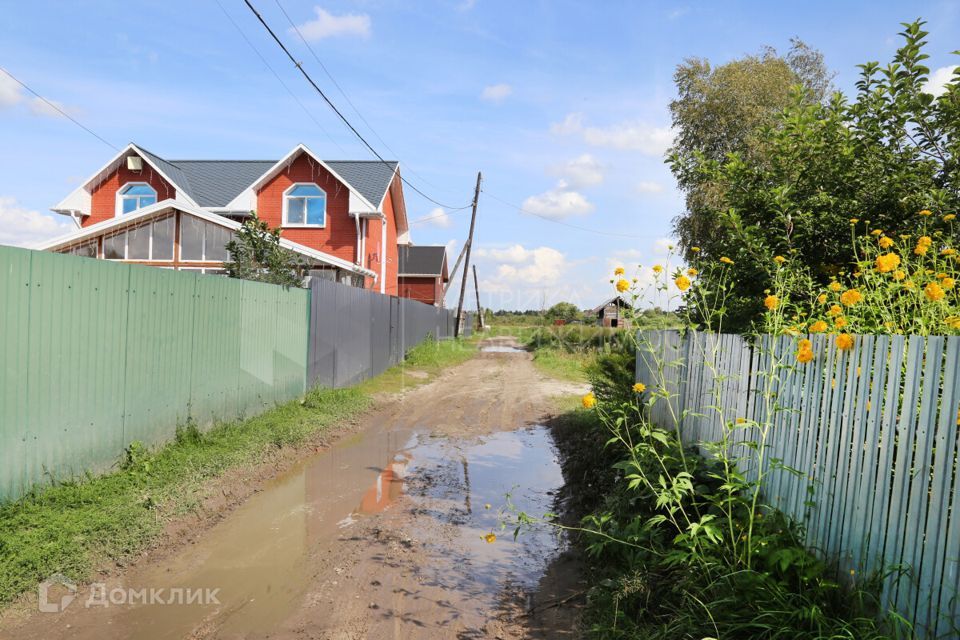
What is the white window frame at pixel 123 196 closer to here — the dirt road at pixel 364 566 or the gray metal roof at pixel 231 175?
the gray metal roof at pixel 231 175

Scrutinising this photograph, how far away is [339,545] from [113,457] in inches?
100.0

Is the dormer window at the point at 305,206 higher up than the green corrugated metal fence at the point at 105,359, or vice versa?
the dormer window at the point at 305,206

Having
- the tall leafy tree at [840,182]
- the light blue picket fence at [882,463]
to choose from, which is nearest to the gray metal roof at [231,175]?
the tall leafy tree at [840,182]

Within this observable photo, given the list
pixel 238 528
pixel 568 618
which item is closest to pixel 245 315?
pixel 238 528

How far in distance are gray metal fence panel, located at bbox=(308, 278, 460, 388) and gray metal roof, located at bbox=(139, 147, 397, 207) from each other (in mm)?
5642

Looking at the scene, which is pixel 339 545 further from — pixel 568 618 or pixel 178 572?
pixel 568 618

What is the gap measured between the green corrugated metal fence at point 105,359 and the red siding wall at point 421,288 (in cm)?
3054

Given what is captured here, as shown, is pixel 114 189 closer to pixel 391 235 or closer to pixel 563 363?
pixel 391 235

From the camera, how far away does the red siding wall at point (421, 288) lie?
128 ft

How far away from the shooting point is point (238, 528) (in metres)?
4.93

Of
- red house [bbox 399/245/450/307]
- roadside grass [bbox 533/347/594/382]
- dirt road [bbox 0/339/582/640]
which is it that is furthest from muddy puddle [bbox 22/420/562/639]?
red house [bbox 399/245/450/307]

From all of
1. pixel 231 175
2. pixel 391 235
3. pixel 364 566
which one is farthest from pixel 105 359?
pixel 391 235

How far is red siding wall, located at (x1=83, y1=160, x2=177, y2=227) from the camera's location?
21.3 m

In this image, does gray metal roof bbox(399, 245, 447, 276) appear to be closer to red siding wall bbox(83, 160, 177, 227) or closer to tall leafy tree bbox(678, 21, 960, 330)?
red siding wall bbox(83, 160, 177, 227)
